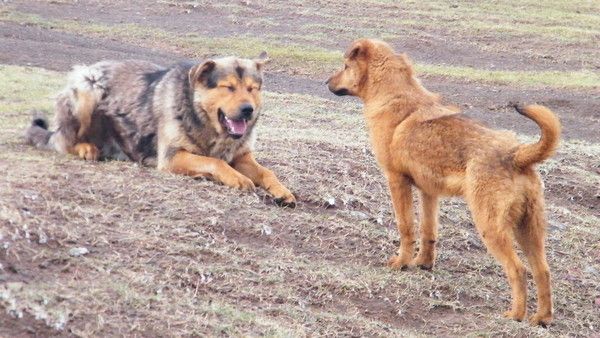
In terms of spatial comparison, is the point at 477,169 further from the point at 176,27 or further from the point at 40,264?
the point at 176,27

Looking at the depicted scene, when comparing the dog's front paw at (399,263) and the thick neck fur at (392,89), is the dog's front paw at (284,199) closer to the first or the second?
the thick neck fur at (392,89)

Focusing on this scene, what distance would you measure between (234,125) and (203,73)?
608 millimetres

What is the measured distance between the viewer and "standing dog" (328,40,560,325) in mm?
7203

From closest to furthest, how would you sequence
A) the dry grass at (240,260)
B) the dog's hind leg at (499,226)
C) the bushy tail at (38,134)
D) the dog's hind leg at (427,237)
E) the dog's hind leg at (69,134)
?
the dry grass at (240,260) < the dog's hind leg at (499,226) < the dog's hind leg at (427,237) < the dog's hind leg at (69,134) < the bushy tail at (38,134)

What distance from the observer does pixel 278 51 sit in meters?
24.8

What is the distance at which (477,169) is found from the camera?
732 centimetres

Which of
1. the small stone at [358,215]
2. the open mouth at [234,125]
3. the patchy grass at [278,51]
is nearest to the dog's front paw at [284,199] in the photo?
the small stone at [358,215]

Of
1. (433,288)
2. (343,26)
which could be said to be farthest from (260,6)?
(433,288)

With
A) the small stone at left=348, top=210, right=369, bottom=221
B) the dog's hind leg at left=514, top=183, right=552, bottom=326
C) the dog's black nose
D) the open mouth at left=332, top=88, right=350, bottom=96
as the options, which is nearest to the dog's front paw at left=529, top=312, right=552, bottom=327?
the dog's hind leg at left=514, top=183, right=552, bottom=326

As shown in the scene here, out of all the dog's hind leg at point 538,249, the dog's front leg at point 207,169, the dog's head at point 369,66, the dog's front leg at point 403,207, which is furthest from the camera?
the dog's front leg at point 207,169

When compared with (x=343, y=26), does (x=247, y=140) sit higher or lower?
higher

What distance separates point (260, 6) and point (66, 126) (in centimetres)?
2218

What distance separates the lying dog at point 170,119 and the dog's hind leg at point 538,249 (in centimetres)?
247

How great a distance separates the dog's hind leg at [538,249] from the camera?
7312mm
